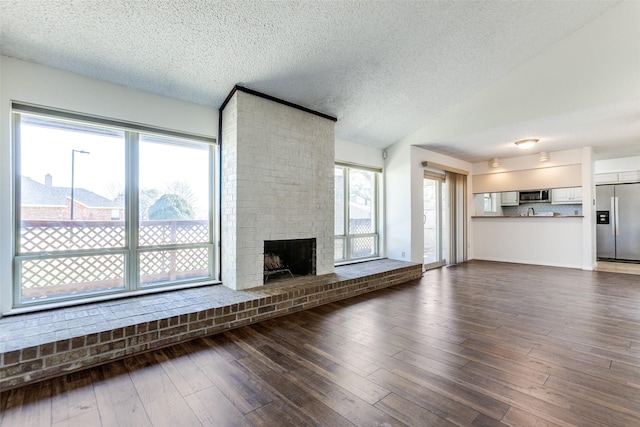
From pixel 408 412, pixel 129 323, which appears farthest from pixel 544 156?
pixel 129 323

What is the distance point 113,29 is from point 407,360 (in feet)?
12.2

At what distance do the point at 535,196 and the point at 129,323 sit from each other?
8889 mm

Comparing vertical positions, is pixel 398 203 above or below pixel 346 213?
above

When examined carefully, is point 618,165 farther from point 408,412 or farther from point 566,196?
point 408,412

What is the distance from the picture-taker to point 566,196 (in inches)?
284

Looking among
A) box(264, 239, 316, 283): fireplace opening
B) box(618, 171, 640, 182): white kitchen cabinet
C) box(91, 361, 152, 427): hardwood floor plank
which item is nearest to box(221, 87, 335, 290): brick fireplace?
box(264, 239, 316, 283): fireplace opening

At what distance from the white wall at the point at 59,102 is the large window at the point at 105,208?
0.09m

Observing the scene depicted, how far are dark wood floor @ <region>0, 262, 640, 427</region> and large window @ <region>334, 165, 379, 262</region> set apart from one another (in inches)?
83.2

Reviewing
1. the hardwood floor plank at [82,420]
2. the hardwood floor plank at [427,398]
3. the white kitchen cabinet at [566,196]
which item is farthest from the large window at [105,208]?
the white kitchen cabinet at [566,196]

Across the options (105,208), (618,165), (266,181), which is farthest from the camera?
(618,165)

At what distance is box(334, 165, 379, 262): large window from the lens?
545 cm

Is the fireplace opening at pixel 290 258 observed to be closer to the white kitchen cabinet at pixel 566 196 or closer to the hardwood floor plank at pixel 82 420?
the hardwood floor plank at pixel 82 420

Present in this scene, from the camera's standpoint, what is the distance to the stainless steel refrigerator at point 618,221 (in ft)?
21.4

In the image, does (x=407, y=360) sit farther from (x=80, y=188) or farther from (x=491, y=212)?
(x=491, y=212)
